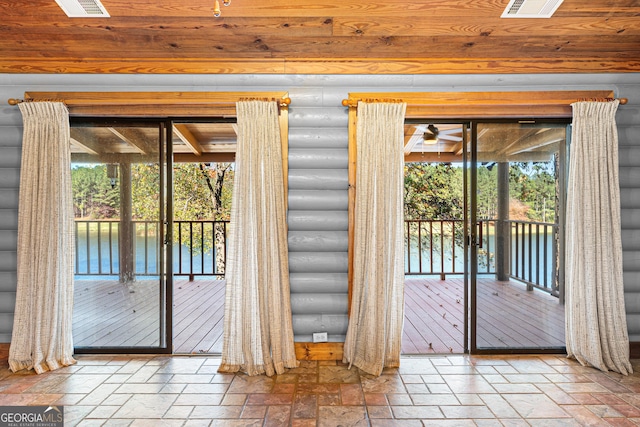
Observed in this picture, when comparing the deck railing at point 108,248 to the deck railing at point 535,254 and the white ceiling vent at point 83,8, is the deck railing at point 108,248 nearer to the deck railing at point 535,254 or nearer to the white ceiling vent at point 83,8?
the white ceiling vent at point 83,8

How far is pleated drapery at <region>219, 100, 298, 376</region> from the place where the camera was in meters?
2.75

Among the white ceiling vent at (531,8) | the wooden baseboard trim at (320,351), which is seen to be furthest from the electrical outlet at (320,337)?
the white ceiling vent at (531,8)

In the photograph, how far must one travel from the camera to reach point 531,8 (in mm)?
2506

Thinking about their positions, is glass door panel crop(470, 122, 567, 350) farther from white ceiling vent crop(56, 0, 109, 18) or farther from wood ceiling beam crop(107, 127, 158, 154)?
white ceiling vent crop(56, 0, 109, 18)

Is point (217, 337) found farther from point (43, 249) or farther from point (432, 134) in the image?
point (432, 134)

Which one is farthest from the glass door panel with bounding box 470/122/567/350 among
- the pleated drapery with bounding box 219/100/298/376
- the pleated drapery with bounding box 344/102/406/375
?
the pleated drapery with bounding box 219/100/298/376

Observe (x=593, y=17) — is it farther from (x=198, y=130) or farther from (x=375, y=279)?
(x=198, y=130)

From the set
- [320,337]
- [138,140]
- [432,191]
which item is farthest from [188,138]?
[432,191]

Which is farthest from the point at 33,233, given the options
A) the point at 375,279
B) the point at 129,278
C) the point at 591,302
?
the point at 591,302

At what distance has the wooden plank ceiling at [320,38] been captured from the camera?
253 cm

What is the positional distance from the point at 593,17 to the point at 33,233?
4.48m

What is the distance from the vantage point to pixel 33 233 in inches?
110

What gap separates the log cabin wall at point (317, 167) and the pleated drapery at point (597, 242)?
0.28 metres

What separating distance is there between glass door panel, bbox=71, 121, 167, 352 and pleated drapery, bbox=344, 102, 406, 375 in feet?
5.42
